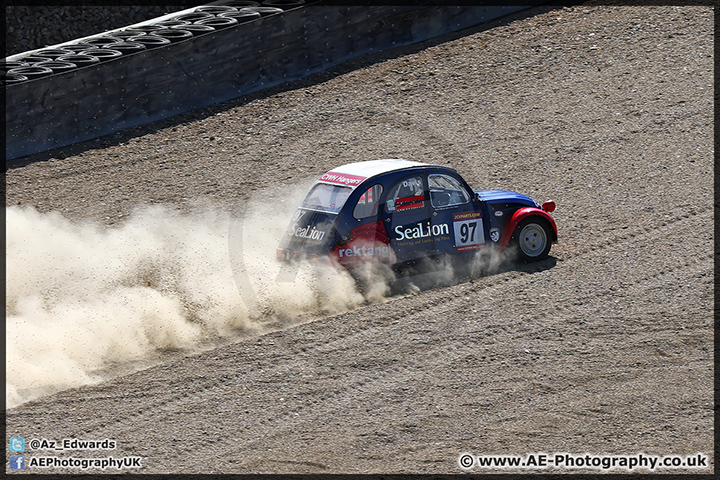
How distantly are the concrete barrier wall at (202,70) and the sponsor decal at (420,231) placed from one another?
7.87m

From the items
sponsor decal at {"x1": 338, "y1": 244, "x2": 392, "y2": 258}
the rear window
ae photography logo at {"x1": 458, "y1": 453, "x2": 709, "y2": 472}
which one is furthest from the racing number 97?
ae photography logo at {"x1": 458, "y1": 453, "x2": 709, "y2": 472}

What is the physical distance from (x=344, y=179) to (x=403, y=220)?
3.12 ft

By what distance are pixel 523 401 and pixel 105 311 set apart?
4.86 metres

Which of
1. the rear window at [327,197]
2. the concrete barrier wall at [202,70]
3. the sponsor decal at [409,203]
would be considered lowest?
the sponsor decal at [409,203]

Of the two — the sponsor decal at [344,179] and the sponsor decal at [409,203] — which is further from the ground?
the sponsor decal at [344,179]

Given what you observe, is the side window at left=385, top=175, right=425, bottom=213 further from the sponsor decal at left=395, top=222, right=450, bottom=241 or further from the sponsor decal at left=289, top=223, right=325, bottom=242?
the sponsor decal at left=289, top=223, right=325, bottom=242

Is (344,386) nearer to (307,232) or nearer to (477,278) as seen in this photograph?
(307,232)

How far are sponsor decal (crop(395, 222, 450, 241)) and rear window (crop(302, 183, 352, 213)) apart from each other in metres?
0.82

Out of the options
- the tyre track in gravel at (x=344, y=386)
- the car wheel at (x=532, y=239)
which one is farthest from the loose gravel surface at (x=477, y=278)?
the car wheel at (x=532, y=239)

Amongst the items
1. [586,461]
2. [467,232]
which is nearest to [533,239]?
[467,232]

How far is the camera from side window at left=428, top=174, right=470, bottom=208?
11.2 metres

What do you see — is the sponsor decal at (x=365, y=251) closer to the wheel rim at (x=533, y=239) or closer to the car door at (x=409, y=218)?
the car door at (x=409, y=218)

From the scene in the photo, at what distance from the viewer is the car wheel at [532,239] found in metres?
11.5

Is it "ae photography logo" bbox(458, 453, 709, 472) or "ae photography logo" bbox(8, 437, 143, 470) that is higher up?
"ae photography logo" bbox(8, 437, 143, 470)
